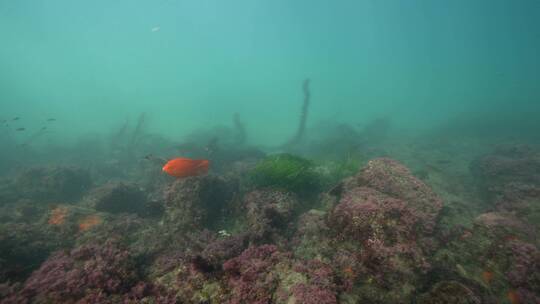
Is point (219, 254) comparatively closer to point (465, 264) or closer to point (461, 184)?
point (465, 264)

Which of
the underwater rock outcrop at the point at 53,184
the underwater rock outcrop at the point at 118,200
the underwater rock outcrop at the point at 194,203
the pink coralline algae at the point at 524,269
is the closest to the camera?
the pink coralline algae at the point at 524,269

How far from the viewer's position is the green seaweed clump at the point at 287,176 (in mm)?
7199

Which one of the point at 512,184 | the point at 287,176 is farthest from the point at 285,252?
the point at 512,184

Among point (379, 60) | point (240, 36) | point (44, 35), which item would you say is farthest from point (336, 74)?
point (44, 35)

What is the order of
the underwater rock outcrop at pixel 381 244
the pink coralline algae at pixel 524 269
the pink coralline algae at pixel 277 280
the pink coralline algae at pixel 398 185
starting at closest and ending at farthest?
the pink coralline algae at pixel 277 280, the underwater rock outcrop at pixel 381 244, the pink coralline algae at pixel 524 269, the pink coralline algae at pixel 398 185

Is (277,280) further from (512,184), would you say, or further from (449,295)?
(512,184)

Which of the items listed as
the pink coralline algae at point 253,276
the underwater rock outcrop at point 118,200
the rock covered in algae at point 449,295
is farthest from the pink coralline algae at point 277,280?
the underwater rock outcrop at point 118,200

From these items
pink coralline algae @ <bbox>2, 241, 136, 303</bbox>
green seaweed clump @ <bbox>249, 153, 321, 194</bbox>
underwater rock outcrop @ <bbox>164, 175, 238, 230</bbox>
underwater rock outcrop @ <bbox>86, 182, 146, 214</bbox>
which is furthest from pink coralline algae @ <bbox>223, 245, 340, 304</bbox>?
underwater rock outcrop @ <bbox>86, 182, 146, 214</bbox>

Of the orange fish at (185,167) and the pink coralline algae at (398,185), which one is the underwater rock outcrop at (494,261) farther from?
the orange fish at (185,167)

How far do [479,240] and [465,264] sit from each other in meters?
0.65

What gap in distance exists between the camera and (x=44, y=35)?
230ft

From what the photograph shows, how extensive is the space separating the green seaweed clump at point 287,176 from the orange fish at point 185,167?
1.99 metres

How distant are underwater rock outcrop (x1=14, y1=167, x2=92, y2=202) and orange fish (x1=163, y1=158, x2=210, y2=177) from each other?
31.8 feet

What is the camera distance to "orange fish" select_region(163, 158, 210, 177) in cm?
600
